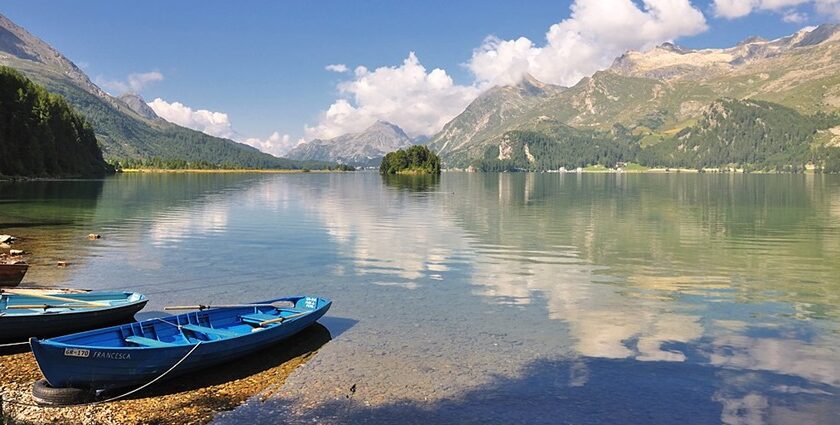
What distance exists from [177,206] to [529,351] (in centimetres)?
9059

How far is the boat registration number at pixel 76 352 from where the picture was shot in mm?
18734

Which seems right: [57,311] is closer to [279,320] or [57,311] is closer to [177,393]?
[177,393]

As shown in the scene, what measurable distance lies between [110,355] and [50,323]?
24.8ft

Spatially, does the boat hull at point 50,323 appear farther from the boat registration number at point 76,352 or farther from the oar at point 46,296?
the boat registration number at point 76,352

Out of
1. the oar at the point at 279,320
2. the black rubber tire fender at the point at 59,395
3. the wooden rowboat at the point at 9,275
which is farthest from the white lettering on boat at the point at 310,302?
the wooden rowboat at the point at 9,275

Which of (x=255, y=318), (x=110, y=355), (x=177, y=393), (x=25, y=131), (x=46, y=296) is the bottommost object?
(x=177, y=393)

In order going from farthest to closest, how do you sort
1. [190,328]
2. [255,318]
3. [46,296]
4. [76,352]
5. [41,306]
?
[46,296] → [255,318] → [41,306] → [190,328] → [76,352]

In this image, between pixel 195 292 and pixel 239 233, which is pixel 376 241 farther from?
pixel 195 292

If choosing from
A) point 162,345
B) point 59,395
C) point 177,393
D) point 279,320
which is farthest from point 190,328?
point 59,395

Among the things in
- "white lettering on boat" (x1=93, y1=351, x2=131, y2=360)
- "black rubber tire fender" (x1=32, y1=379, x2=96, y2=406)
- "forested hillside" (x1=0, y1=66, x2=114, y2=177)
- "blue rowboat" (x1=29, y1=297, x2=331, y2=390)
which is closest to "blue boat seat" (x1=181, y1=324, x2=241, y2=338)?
"blue rowboat" (x1=29, y1=297, x2=331, y2=390)

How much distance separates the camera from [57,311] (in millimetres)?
24828

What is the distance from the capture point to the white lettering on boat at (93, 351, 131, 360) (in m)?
19.1

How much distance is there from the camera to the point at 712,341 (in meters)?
27.0

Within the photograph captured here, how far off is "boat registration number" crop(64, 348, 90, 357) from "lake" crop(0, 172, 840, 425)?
201 inches
